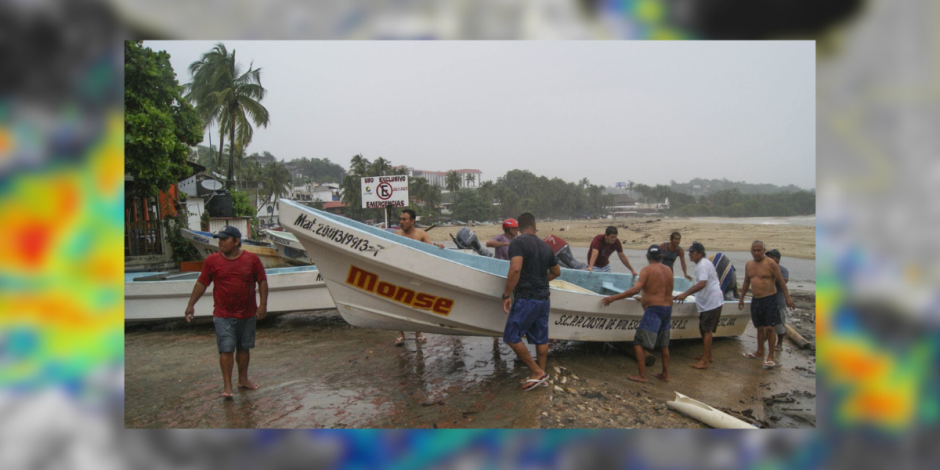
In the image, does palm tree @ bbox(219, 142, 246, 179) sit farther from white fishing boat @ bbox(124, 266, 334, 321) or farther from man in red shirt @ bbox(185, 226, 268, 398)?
man in red shirt @ bbox(185, 226, 268, 398)

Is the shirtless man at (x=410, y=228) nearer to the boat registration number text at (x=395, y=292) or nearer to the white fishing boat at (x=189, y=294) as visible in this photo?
the boat registration number text at (x=395, y=292)

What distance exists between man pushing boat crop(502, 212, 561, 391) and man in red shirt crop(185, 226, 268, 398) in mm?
2085

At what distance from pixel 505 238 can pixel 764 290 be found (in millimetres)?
3007

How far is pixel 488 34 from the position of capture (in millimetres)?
3512

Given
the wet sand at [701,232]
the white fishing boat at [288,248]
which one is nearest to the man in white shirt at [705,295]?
the white fishing boat at [288,248]

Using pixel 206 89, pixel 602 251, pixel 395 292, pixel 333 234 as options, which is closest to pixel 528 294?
pixel 395 292

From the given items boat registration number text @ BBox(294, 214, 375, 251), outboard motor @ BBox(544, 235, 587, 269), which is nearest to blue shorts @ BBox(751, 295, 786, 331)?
outboard motor @ BBox(544, 235, 587, 269)

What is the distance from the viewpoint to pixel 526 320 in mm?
4191

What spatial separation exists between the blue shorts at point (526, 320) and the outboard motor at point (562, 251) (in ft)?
6.83

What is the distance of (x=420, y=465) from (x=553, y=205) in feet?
53.2

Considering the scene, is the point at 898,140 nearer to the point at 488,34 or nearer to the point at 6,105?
the point at 488,34

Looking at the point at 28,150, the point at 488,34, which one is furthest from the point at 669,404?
the point at 28,150

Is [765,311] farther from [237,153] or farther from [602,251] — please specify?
[237,153]

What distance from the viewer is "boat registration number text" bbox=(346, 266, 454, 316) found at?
4504 mm
